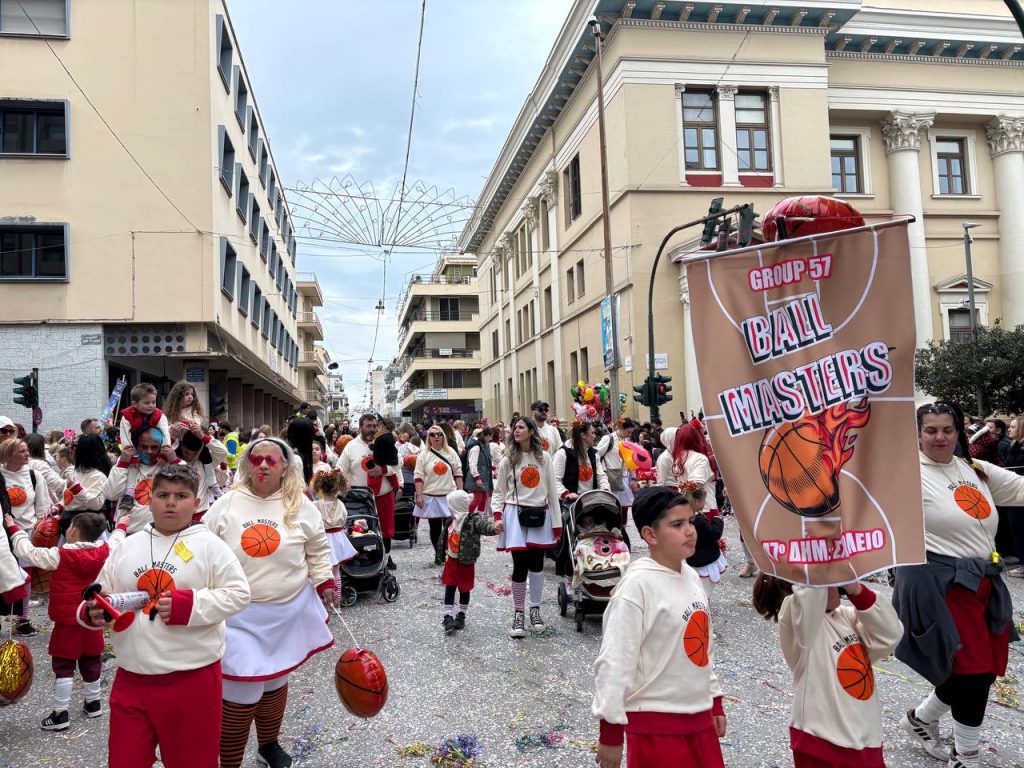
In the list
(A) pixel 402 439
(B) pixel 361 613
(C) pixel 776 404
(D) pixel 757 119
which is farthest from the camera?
(D) pixel 757 119

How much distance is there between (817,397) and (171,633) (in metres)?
2.86

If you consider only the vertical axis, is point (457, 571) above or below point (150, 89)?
below

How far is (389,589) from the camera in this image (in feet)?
28.1

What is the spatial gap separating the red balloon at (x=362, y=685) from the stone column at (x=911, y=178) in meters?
31.0

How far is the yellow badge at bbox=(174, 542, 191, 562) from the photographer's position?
3402 mm

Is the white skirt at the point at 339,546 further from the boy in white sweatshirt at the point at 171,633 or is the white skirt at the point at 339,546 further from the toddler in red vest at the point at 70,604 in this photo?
the boy in white sweatshirt at the point at 171,633

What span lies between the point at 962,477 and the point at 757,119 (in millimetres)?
26566

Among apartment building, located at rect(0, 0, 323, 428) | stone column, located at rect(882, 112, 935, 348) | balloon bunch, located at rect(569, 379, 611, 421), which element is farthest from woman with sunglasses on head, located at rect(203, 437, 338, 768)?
stone column, located at rect(882, 112, 935, 348)

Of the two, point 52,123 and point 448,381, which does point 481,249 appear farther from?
point 52,123

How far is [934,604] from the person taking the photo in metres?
3.92

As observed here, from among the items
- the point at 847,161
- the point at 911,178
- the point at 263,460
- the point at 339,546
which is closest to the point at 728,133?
the point at 847,161

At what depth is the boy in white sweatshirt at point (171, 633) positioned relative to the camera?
3.16 meters

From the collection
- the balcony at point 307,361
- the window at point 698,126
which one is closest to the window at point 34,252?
the window at point 698,126

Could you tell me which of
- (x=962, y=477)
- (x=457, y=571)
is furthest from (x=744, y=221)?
(x=962, y=477)
